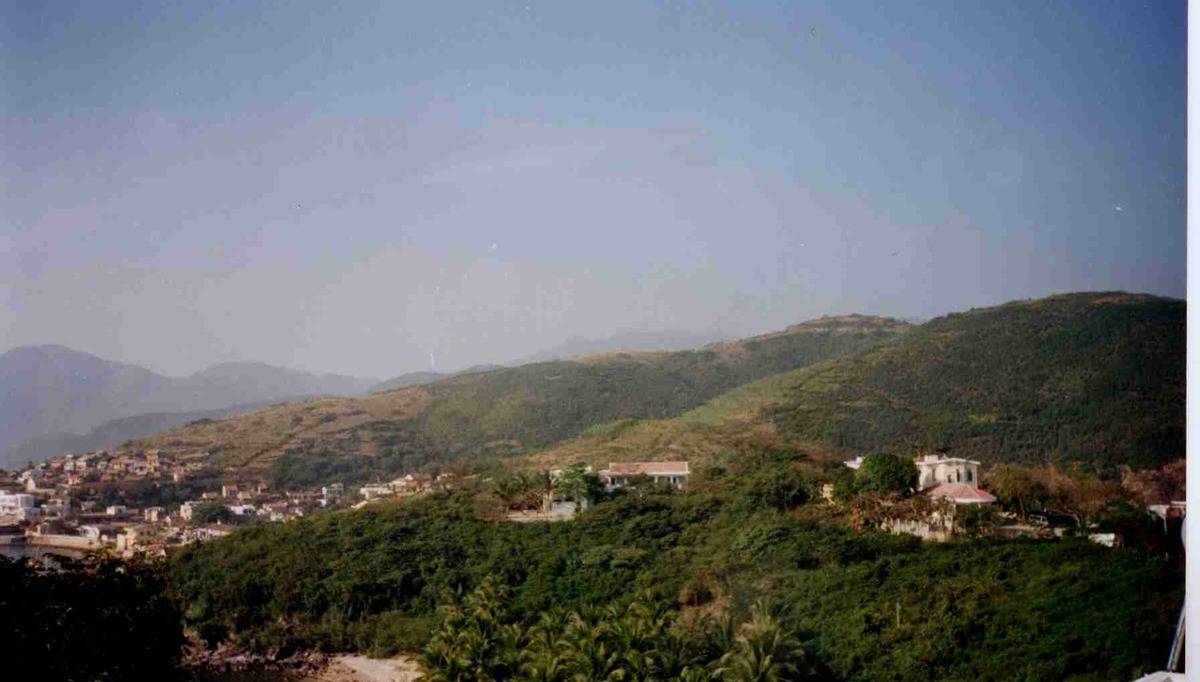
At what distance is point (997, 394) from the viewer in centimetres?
509

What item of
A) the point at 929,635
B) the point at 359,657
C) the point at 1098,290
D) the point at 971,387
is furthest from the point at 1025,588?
the point at 359,657

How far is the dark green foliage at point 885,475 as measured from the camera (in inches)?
188

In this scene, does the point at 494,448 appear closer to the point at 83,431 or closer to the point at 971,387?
the point at 83,431

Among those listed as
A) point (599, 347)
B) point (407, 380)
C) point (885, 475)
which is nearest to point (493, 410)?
point (407, 380)

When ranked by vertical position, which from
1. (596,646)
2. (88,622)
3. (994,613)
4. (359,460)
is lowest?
(994,613)

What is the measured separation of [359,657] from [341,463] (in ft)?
2.02

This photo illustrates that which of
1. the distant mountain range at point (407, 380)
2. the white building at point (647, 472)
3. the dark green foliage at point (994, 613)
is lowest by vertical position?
the dark green foliage at point (994, 613)

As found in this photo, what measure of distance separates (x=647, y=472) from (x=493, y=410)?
0.63m

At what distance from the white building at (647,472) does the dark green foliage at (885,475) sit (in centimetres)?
75

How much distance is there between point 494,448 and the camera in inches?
161

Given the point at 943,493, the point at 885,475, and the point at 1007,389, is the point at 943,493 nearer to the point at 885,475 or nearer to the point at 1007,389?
the point at 885,475

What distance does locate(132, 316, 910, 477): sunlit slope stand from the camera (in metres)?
3.81

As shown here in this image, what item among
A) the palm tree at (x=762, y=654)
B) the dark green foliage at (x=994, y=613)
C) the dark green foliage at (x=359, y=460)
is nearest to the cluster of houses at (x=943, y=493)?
the dark green foliage at (x=994, y=613)

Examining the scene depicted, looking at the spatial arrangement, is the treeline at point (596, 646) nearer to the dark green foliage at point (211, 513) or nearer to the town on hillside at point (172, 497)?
the town on hillside at point (172, 497)
